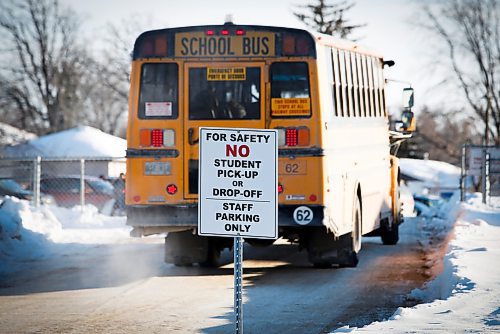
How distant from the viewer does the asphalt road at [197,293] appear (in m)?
10.2

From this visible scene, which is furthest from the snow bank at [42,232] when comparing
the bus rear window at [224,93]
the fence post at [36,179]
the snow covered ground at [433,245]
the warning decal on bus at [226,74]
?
the warning decal on bus at [226,74]

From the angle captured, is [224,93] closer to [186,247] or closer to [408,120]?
[186,247]

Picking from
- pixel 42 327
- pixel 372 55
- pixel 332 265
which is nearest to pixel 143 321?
pixel 42 327

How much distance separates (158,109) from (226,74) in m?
1.04

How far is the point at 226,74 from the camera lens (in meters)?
13.7

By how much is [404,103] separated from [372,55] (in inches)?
74.6

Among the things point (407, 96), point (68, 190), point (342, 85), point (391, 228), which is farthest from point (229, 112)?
point (68, 190)

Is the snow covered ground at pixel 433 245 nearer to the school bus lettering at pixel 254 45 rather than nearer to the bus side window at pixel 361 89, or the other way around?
the bus side window at pixel 361 89

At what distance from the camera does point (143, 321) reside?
10312 mm

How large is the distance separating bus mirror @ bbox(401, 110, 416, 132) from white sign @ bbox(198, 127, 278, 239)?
12327 millimetres

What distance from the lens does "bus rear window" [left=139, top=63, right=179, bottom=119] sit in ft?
45.2

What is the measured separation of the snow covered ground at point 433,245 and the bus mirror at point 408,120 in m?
2.20

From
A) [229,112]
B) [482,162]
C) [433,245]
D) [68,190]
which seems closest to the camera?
[229,112]

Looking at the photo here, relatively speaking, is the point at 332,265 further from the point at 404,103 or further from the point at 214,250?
the point at 404,103
